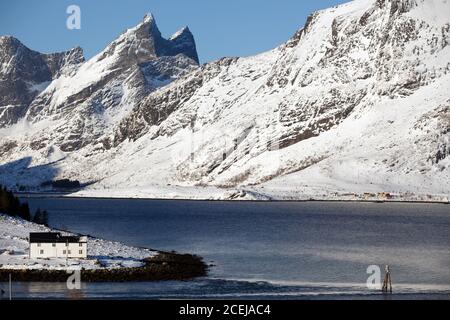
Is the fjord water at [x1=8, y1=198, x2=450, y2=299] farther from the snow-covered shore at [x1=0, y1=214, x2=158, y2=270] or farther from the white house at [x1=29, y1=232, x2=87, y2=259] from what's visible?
the white house at [x1=29, y1=232, x2=87, y2=259]

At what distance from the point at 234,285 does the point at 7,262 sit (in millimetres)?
21903

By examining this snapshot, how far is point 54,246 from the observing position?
92.8m

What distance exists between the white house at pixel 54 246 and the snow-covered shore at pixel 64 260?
3.44 feet

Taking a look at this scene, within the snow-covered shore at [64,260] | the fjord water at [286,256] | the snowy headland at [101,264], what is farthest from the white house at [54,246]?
the fjord water at [286,256]

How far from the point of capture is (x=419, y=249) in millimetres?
127750

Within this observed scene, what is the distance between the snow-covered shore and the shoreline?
144 cm

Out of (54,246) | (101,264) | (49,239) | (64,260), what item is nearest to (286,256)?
(101,264)

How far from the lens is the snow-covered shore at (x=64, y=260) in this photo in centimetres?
8900

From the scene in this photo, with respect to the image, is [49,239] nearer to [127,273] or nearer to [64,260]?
[64,260]

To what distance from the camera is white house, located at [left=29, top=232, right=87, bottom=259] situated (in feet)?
304

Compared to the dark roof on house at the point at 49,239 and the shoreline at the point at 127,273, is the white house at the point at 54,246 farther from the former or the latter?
the shoreline at the point at 127,273
